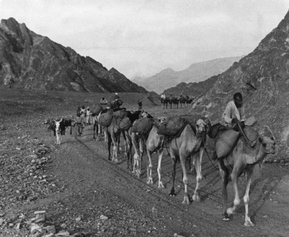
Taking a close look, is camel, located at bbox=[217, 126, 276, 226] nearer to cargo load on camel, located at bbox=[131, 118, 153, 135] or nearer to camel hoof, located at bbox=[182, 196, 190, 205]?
camel hoof, located at bbox=[182, 196, 190, 205]

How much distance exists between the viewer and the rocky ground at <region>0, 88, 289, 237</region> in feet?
26.4

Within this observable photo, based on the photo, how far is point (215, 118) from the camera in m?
25.9

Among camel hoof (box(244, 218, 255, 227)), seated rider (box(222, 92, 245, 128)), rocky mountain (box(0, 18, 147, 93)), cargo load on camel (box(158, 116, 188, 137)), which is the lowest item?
camel hoof (box(244, 218, 255, 227))

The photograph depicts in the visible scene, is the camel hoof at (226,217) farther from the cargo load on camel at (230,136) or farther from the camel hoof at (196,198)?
the camel hoof at (196,198)

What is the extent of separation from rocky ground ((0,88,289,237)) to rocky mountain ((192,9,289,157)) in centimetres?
355

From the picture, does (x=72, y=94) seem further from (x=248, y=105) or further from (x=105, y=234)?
(x=105, y=234)

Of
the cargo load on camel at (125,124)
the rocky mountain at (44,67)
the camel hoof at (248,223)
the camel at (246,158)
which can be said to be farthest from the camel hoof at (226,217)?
the rocky mountain at (44,67)

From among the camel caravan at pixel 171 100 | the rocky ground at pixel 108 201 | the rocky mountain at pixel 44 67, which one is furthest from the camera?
the rocky mountain at pixel 44 67

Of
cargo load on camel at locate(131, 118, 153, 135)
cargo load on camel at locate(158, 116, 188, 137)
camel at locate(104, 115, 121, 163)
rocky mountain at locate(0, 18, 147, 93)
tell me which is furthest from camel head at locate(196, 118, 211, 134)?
rocky mountain at locate(0, 18, 147, 93)

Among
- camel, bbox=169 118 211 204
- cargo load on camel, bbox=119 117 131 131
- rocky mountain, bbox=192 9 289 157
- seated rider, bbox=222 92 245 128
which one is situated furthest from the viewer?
rocky mountain, bbox=192 9 289 157

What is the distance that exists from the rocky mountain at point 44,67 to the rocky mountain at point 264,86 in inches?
3280

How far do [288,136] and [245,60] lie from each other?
13196 mm

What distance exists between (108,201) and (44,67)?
11683cm

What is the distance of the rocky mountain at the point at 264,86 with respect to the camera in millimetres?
19609
